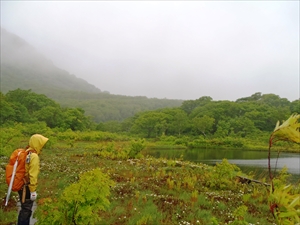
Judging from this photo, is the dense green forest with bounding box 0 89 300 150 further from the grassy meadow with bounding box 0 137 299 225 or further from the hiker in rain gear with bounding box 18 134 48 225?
the hiker in rain gear with bounding box 18 134 48 225

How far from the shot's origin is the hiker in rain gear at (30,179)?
521 centimetres

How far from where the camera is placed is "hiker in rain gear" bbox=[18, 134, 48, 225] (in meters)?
5.21

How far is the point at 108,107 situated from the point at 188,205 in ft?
592

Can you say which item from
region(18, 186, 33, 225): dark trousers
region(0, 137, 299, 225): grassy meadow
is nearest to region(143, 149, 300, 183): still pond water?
region(0, 137, 299, 225): grassy meadow

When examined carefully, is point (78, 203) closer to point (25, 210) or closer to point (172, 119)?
point (25, 210)

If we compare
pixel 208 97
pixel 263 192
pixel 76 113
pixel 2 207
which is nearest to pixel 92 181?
pixel 2 207

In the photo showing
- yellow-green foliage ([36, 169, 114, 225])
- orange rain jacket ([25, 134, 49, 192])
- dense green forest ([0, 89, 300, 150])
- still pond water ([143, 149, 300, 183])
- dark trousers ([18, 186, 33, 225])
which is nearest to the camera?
yellow-green foliage ([36, 169, 114, 225])

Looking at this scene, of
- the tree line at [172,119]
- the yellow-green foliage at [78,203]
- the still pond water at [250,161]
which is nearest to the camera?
the yellow-green foliage at [78,203]

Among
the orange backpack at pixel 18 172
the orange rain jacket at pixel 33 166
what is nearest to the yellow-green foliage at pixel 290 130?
the orange rain jacket at pixel 33 166

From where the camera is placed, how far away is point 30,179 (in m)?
5.19

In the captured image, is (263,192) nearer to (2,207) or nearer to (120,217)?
(120,217)

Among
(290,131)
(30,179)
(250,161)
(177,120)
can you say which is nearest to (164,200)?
(30,179)

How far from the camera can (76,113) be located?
64688mm

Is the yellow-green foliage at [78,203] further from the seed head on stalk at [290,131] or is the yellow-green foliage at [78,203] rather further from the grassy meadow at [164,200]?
the seed head on stalk at [290,131]
